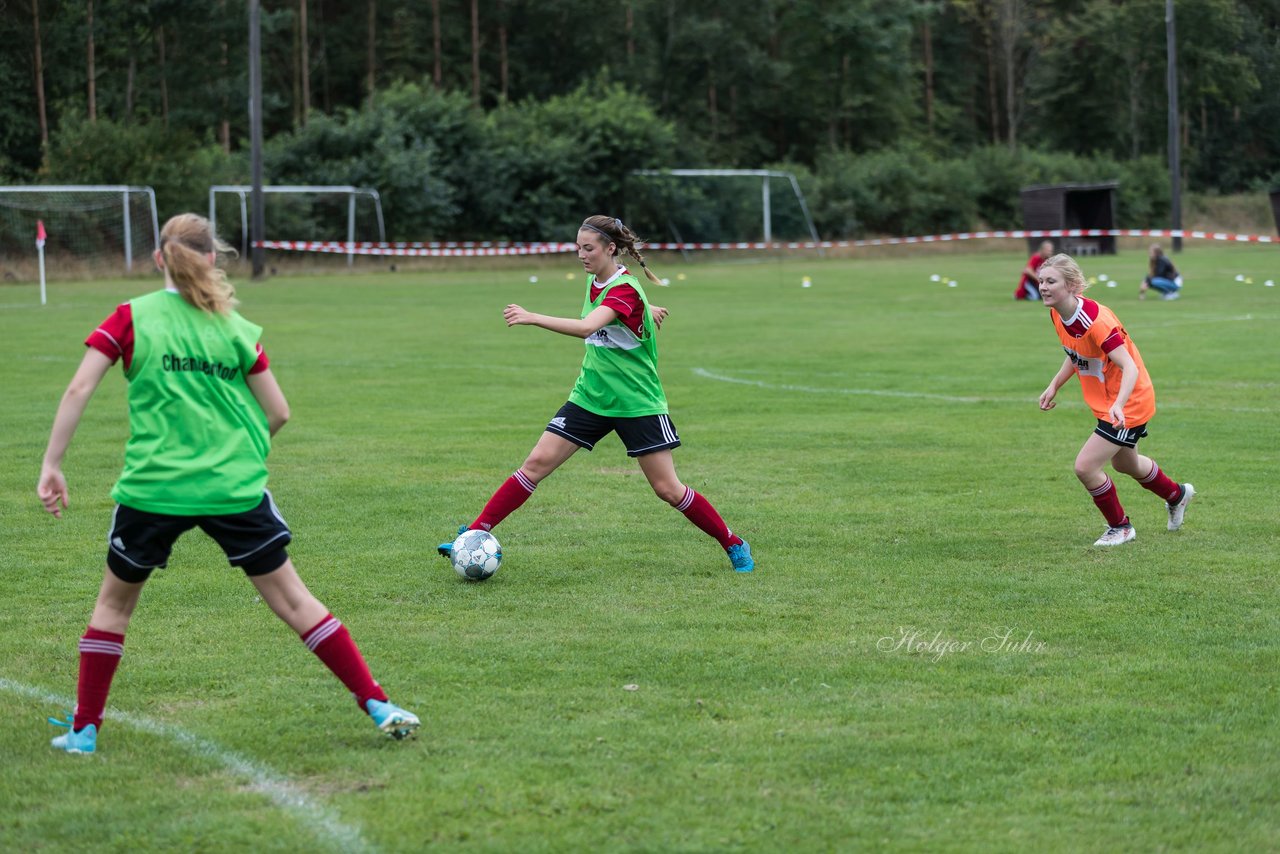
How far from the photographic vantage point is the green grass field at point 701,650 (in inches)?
170

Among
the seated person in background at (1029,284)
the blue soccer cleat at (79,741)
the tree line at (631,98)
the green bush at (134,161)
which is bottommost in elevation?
the blue soccer cleat at (79,741)

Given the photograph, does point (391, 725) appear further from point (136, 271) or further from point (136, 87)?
point (136, 87)

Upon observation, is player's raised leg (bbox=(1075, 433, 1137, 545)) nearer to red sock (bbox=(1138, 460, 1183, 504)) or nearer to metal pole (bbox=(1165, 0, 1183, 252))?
red sock (bbox=(1138, 460, 1183, 504))

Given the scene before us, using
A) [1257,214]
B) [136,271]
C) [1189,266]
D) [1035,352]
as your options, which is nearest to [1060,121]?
[1257,214]

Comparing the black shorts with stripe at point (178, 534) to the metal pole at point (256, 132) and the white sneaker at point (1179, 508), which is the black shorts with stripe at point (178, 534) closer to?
the white sneaker at point (1179, 508)

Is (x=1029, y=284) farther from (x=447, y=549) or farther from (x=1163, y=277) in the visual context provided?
(x=447, y=549)

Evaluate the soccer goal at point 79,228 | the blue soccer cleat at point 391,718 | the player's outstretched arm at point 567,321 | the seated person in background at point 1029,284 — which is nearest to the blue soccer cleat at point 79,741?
the blue soccer cleat at point 391,718

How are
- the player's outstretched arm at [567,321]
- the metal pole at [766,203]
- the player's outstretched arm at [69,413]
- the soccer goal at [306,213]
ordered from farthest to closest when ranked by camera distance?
the metal pole at [766,203] < the soccer goal at [306,213] < the player's outstretched arm at [567,321] < the player's outstretched arm at [69,413]

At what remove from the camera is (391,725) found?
4.85 meters

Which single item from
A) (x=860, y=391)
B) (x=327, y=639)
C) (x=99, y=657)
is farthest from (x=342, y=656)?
(x=860, y=391)

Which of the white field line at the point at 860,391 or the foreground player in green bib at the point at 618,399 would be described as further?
the white field line at the point at 860,391

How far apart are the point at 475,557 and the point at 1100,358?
135 inches

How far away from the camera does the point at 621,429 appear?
746 centimetres

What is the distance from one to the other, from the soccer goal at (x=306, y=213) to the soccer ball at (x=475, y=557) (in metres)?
34.7
